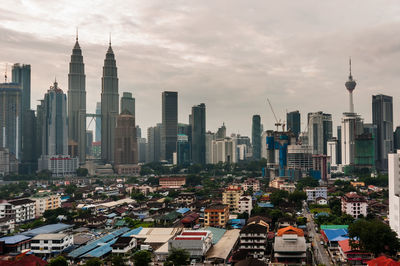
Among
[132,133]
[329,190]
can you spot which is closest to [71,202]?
[329,190]

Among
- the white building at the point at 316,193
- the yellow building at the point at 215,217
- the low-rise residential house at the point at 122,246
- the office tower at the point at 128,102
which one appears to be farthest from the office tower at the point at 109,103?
the low-rise residential house at the point at 122,246

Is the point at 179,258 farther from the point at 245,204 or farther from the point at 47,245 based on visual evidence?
Answer: the point at 245,204

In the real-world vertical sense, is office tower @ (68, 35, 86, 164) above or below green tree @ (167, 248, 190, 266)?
above

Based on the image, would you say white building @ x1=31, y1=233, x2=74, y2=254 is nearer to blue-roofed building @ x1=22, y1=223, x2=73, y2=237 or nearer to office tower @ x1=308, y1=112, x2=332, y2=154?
blue-roofed building @ x1=22, y1=223, x2=73, y2=237

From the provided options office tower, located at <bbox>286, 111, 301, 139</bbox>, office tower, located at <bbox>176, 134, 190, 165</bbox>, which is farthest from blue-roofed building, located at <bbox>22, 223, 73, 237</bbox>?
office tower, located at <bbox>286, 111, 301, 139</bbox>

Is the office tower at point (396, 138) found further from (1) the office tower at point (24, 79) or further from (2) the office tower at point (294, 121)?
(1) the office tower at point (24, 79)

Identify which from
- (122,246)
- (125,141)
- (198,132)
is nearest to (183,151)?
(198,132)
